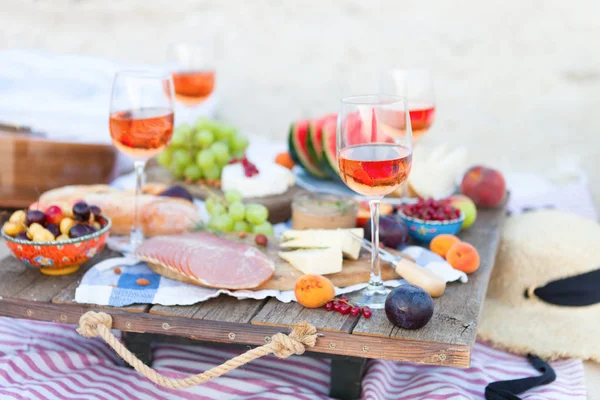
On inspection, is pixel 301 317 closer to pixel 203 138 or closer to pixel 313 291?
pixel 313 291

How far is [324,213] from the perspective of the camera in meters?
2.00

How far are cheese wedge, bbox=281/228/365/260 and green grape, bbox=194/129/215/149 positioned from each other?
773 mm

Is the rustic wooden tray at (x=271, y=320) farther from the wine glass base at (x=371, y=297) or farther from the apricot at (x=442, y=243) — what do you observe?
the apricot at (x=442, y=243)

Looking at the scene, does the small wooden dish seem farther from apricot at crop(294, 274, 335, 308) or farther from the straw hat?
the straw hat

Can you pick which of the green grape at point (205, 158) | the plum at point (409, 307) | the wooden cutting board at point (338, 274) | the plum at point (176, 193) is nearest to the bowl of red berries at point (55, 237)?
the wooden cutting board at point (338, 274)

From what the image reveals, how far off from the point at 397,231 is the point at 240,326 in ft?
1.84

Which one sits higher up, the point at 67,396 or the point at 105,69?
the point at 105,69

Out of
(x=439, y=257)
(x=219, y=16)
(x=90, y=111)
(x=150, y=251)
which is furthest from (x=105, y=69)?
(x=439, y=257)

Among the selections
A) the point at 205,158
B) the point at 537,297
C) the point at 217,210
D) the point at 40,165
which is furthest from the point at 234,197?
the point at 40,165

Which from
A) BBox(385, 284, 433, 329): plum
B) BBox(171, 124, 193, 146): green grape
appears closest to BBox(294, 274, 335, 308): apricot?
BBox(385, 284, 433, 329): plum

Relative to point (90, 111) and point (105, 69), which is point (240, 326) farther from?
point (105, 69)

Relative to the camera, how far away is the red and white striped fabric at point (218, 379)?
172 cm

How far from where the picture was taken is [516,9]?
14.4 feet

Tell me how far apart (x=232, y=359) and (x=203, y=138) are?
1.13 m
